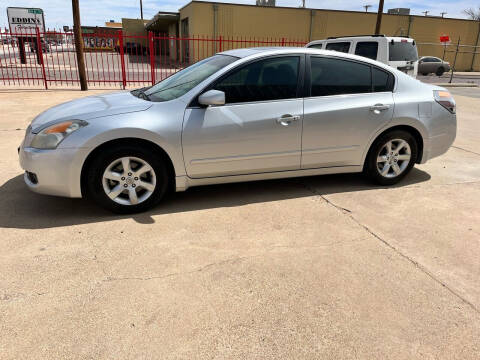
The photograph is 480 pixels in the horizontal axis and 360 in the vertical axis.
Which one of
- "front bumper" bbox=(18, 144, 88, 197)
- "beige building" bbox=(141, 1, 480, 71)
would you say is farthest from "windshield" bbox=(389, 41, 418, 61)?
"beige building" bbox=(141, 1, 480, 71)

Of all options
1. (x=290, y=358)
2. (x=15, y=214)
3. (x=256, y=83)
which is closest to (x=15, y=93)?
(x=15, y=214)

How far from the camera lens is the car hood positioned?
3.57 m

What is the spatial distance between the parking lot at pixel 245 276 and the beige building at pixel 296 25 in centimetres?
2301

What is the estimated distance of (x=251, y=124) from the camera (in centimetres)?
382

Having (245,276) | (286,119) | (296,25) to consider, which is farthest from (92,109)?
(296,25)

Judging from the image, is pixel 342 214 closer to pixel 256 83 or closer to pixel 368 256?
pixel 368 256

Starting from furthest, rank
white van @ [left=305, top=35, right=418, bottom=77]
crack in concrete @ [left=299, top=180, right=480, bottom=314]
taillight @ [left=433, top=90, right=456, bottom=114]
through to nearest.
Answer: white van @ [left=305, top=35, right=418, bottom=77] → taillight @ [left=433, top=90, right=456, bottom=114] → crack in concrete @ [left=299, top=180, right=480, bottom=314]

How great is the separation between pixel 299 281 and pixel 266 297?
1.05 feet

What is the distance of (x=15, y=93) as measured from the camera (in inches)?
474

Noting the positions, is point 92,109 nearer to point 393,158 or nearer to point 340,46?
point 393,158

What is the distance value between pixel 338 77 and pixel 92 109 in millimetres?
2624

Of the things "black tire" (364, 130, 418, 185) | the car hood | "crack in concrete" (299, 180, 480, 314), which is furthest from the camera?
"black tire" (364, 130, 418, 185)

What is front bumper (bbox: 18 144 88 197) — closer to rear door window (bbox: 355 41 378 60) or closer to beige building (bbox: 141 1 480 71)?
rear door window (bbox: 355 41 378 60)

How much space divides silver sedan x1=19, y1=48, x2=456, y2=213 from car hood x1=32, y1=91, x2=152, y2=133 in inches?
0.5
